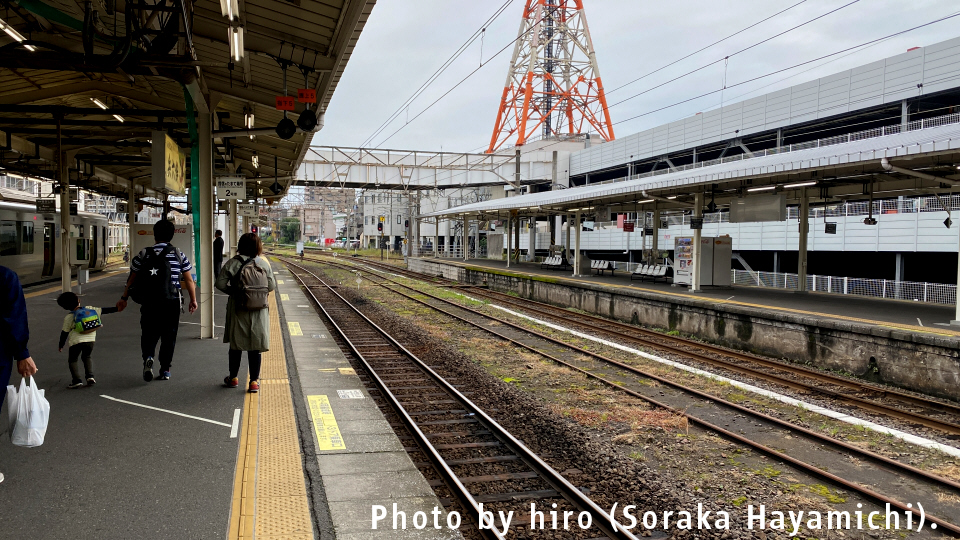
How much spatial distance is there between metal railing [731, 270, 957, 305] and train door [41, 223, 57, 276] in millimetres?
23646

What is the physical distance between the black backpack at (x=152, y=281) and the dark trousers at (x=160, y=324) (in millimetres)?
98

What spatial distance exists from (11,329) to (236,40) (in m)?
3.88

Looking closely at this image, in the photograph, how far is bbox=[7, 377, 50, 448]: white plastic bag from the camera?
11.5 feet

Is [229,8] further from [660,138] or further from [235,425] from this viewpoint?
[660,138]

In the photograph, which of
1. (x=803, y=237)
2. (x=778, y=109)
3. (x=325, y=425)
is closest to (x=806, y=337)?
(x=803, y=237)

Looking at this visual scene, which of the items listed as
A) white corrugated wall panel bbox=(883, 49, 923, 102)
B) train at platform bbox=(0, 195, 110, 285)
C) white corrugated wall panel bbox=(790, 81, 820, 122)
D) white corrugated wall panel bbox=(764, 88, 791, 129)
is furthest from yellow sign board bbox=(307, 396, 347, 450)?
white corrugated wall panel bbox=(764, 88, 791, 129)

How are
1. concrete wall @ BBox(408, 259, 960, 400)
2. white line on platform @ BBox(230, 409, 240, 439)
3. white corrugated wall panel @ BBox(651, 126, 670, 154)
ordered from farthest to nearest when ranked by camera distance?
white corrugated wall panel @ BBox(651, 126, 670, 154) < concrete wall @ BBox(408, 259, 960, 400) < white line on platform @ BBox(230, 409, 240, 439)

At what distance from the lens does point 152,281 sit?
5977 millimetres

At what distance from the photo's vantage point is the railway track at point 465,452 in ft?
14.8

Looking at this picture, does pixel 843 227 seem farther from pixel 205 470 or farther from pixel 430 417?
pixel 205 470

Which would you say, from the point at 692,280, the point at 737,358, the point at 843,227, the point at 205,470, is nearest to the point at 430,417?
the point at 205,470

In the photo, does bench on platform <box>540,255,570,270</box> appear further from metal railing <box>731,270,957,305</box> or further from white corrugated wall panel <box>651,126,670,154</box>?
white corrugated wall panel <box>651,126,670,154</box>

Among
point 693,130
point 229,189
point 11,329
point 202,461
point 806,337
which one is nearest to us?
point 11,329

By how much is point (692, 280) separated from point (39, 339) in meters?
15.0
